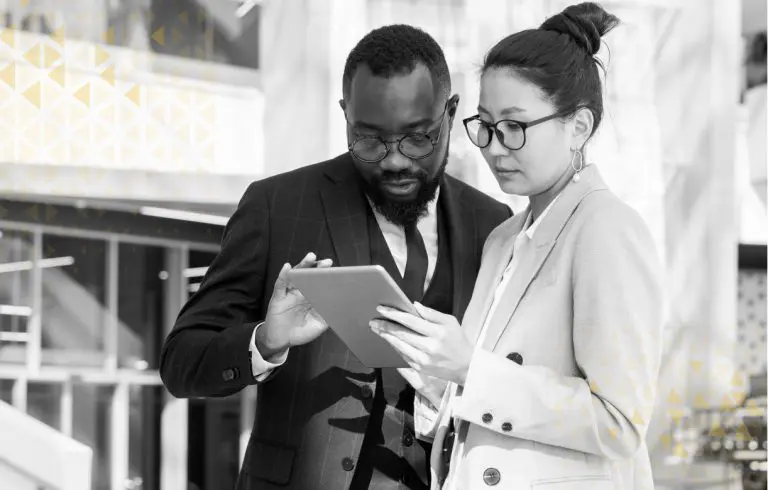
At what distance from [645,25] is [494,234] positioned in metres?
5.44

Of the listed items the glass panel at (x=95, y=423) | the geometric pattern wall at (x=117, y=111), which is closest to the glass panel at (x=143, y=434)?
the glass panel at (x=95, y=423)

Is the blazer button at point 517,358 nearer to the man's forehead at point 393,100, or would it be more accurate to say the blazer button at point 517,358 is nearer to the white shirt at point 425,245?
the white shirt at point 425,245

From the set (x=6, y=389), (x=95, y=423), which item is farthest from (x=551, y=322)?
(x=95, y=423)

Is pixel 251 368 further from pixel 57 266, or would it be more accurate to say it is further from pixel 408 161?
pixel 57 266

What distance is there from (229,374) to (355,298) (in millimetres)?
404

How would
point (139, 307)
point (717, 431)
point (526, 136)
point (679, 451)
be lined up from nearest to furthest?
point (526, 136), point (139, 307), point (679, 451), point (717, 431)

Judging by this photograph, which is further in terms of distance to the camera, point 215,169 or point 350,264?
point 215,169

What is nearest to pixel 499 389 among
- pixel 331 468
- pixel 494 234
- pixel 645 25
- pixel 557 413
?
pixel 557 413

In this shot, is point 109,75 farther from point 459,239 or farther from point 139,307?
point 459,239

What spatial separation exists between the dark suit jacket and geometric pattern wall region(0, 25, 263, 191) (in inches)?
146

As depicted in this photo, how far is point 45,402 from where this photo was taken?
609 centimetres

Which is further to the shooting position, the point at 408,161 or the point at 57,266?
the point at 57,266

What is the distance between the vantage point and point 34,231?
6.05 meters

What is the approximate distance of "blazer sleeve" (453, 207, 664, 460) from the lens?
4.39 feet
